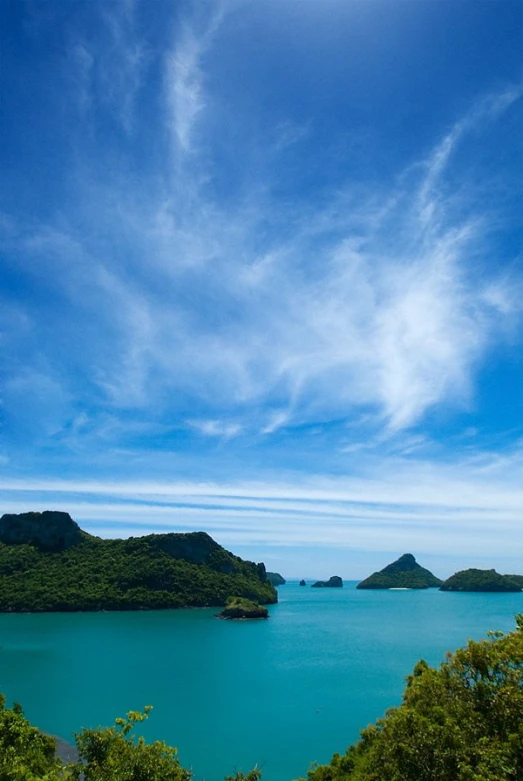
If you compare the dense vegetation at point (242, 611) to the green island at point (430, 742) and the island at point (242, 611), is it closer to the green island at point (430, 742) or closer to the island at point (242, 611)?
the island at point (242, 611)

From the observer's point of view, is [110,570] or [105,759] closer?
[105,759]

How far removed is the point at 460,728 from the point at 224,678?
50.2 metres

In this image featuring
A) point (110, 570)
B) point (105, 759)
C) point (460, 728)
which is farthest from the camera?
point (110, 570)

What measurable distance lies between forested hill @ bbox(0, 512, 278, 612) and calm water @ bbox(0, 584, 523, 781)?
1470cm

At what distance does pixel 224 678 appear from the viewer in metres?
58.6

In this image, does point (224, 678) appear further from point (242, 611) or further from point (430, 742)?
point (242, 611)

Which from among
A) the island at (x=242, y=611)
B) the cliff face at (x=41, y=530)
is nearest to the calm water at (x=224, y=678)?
the island at (x=242, y=611)

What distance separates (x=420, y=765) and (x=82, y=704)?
43.3 m

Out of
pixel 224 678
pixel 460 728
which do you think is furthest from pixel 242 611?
pixel 460 728

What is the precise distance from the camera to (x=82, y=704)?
153 feet

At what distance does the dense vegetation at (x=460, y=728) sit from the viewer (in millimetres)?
13773

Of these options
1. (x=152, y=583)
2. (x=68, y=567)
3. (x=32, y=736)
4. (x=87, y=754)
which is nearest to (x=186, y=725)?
(x=32, y=736)

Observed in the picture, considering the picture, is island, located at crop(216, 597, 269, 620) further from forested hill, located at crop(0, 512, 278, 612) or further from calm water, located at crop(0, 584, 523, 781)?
forested hill, located at crop(0, 512, 278, 612)

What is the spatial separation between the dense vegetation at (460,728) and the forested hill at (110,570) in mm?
123914
